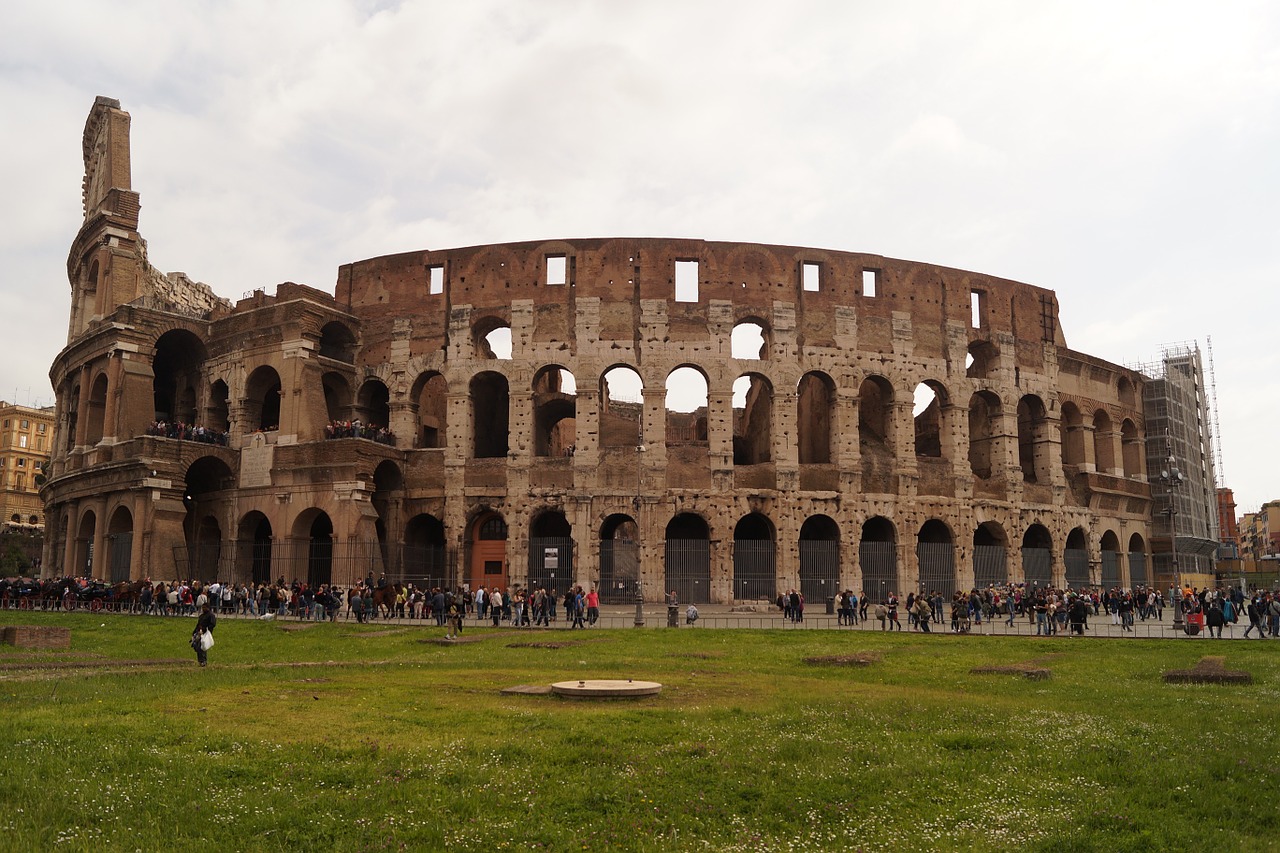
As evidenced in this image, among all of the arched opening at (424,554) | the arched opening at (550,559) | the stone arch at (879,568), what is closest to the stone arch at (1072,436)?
the stone arch at (879,568)

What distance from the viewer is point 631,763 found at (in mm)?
8992

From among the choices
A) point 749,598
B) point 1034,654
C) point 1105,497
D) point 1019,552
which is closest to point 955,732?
point 1034,654

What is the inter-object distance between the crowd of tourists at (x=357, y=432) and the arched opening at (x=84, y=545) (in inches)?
427

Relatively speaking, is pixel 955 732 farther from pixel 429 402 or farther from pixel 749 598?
pixel 429 402

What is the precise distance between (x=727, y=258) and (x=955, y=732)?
2919 centimetres

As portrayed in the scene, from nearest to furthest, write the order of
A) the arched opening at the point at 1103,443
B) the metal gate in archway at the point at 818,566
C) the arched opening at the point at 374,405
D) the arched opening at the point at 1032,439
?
the metal gate in archway at the point at 818,566
the arched opening at the point at 374,405
the arched opening at the point at 1032,439
the arched opening at the point at 1103,443

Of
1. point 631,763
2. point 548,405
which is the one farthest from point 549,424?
point 631,763

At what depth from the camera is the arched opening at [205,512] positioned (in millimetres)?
38031

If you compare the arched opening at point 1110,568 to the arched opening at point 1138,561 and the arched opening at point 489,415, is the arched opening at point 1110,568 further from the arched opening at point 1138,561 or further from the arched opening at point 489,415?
the arched opening at point 489,415

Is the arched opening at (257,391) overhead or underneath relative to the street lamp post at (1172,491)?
overhead

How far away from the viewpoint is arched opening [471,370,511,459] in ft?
127

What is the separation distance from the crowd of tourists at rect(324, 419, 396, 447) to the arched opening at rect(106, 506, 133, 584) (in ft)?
26.0

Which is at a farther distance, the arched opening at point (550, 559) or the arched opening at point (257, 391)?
the arched opening at point (257, 391)

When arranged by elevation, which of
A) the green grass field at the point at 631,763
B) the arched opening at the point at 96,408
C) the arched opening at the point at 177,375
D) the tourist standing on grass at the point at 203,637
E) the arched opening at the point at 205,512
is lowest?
the green grass field at the point at 631,763
